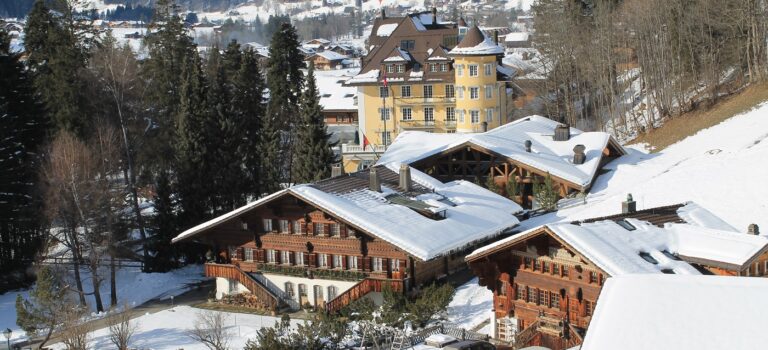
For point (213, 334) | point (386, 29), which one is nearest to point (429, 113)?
point (386, 29)

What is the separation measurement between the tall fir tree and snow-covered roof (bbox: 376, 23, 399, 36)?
13435 mm

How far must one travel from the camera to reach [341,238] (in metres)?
38.8

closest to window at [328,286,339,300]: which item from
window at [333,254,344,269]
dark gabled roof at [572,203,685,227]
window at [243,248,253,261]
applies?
window at [333,254,344,269]

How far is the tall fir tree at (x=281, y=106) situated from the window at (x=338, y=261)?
17.1 m

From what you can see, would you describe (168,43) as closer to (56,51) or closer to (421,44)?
(56,51)

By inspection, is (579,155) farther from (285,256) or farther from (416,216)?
(285,256)

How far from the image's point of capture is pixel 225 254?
136 ft

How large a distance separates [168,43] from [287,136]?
11500 millimetres

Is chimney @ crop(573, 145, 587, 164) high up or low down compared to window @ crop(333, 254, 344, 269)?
up

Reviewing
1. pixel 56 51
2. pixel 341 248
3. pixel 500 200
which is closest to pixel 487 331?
pixel 341 248

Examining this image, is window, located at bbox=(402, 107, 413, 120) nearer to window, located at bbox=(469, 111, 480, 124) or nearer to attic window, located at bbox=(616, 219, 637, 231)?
window, located at bbox=(469, 111, 480, 124)

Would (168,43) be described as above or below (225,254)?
above

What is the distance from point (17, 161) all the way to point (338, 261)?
18.0 m

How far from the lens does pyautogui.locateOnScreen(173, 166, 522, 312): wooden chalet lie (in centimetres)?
3738
